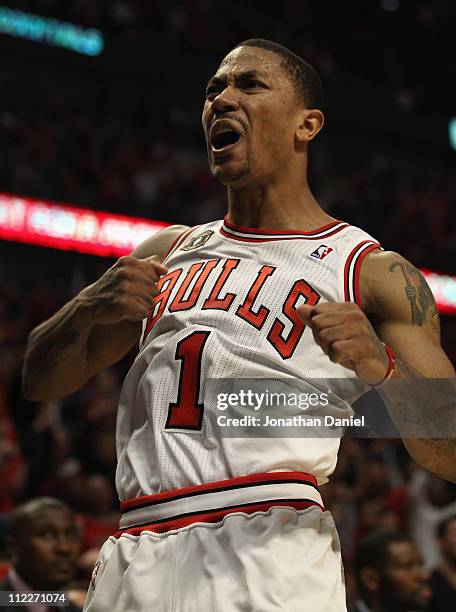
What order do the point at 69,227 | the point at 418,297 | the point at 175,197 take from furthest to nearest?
the point at 175,197, the point at 69,227, the point at 418,297

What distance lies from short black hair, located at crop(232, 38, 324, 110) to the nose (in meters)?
0.17

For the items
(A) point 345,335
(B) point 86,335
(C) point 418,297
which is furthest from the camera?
(B) point 86,335

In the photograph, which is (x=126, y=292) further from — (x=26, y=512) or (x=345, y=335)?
(x=26, y=512)

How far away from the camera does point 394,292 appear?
7.31ft

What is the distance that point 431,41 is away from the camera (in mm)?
15484

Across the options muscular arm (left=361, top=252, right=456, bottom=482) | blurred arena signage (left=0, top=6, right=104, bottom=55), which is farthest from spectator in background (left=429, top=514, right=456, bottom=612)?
blurred arena signage (left=0, top=6, right=104, bottom=55)

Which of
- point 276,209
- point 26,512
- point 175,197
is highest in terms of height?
point 276,209

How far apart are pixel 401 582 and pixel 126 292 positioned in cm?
239

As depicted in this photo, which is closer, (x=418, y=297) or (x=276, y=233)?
(x=418, y=297)

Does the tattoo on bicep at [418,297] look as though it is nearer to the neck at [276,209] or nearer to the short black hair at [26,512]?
the neck at [276,209]

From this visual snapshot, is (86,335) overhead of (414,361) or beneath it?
beneath

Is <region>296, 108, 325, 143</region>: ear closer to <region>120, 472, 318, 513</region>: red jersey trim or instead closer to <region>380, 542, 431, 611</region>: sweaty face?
<region>120, 472, 318, 513</region>: red jersey trim

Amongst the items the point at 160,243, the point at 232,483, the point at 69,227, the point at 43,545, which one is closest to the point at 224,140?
the point at 160,243

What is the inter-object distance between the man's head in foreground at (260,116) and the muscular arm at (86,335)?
0.32 metres
